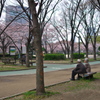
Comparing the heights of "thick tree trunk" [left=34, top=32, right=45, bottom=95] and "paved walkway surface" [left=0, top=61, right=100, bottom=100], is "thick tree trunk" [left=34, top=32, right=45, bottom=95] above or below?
above

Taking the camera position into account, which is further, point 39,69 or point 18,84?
point 18,84

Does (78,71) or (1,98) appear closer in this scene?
(1,98)

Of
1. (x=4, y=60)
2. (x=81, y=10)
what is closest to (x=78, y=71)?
(x=4, y=60)

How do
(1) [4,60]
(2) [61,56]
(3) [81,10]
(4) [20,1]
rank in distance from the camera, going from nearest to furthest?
1. (4) [20,1]
2. (1) [4,60]
3. (3) [81,10]
4. (2) [61,56]

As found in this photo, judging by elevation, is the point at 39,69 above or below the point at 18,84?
above

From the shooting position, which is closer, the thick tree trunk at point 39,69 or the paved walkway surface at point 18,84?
the thick tree trunk at point 39,69

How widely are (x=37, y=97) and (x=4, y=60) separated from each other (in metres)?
15.3

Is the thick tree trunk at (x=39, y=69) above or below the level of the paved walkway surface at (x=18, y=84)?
above

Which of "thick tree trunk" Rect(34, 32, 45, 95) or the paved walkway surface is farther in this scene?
the paved walkway surface

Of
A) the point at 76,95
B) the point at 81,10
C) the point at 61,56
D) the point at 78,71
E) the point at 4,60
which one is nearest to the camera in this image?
the point at 76,95

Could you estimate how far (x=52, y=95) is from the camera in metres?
5.05

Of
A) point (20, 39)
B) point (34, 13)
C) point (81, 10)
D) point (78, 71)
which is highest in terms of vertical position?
point (81, 10)

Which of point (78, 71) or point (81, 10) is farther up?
point (81, 10)

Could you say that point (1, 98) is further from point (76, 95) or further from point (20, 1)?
point (20, 1)
